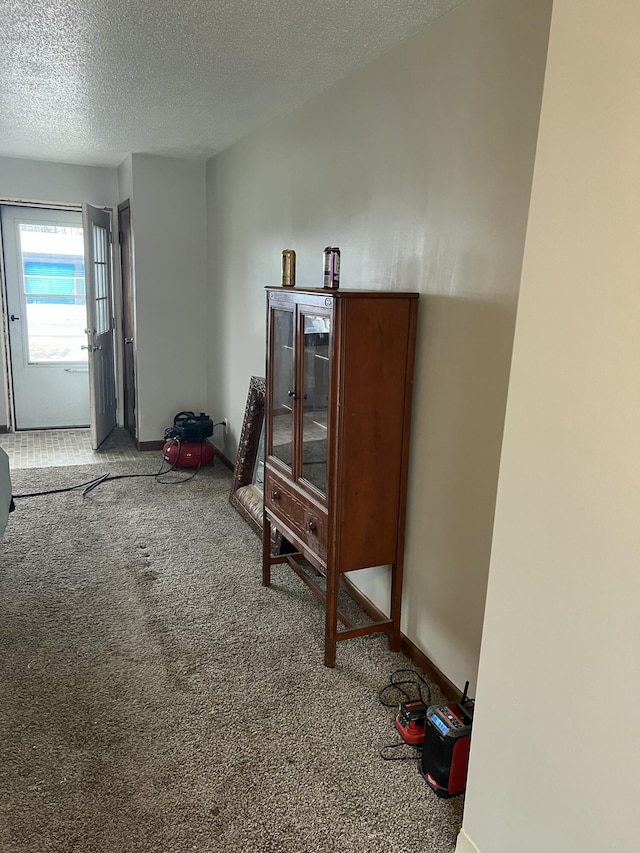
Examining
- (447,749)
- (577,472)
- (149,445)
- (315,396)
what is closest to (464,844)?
(447,749)

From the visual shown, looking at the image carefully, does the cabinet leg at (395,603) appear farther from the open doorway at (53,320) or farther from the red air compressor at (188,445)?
the open doorway at (53,320)

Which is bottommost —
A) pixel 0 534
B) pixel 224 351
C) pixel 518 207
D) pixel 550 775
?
pixel 0 534

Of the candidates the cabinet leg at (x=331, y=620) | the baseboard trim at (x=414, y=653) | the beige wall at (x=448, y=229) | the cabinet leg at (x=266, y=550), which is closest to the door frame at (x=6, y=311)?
the beige wall at (x=448, y=229)

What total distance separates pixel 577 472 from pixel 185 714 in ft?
5.68

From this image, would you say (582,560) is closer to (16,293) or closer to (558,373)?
(558,373)

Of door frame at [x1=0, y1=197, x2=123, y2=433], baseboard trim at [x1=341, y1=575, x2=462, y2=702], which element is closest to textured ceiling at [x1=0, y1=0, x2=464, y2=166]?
door frame at [x1=0, y1=197, x2=123, y2=433]

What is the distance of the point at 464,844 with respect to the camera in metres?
1.74

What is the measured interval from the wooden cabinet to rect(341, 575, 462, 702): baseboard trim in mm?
57

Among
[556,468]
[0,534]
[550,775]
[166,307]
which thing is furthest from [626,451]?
[166,307]

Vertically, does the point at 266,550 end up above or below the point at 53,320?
below

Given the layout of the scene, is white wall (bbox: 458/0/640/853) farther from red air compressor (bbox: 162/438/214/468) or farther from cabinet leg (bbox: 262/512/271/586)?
red air compressor (bbox: 162/438/214/468)

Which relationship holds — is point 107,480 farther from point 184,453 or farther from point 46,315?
point 46,315

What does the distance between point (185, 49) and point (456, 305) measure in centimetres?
164

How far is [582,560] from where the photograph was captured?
1.32 m
